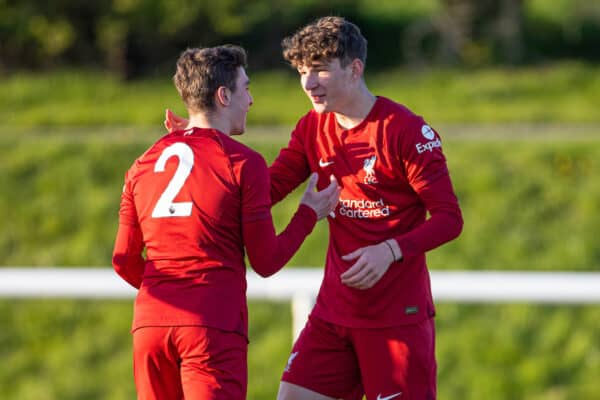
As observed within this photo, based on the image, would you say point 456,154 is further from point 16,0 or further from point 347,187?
point 347,187

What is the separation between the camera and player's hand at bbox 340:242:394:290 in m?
4.46

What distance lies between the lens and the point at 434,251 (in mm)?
11297

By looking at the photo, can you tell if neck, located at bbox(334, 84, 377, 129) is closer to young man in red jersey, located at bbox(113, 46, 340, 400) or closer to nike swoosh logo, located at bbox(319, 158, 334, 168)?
nike swoosh logo, located at bbox(319, 158, 334, 168)

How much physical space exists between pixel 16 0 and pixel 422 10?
6.09 metres

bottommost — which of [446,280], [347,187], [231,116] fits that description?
[446,280]

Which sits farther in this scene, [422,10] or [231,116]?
[422,10]

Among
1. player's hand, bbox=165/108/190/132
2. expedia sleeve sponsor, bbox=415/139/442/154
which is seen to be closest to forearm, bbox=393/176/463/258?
expedia sleeve sponsor, bbox=415/139/442/154

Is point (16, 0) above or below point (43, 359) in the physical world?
above

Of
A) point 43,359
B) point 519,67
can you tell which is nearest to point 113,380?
point 43,359

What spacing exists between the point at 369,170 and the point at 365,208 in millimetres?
166

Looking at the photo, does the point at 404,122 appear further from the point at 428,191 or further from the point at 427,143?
the point at 428,191

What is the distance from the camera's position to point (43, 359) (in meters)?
10.7

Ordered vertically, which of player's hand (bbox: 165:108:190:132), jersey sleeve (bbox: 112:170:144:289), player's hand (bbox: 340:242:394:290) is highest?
player's hand (bbox: 165:108:190:132)

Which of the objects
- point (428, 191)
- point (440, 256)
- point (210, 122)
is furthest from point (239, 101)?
point (440, 256)
